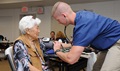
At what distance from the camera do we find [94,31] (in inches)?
58.4

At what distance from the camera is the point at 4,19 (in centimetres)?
1054

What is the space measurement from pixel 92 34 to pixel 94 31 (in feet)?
0.09

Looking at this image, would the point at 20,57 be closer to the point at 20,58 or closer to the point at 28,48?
the point at 20,58

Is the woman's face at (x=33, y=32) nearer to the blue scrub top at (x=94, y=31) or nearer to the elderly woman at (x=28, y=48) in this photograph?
the elderly woman at (x=28, y=48)

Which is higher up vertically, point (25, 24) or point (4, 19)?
point (25, 24)

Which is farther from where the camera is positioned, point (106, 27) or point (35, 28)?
point (35, 28)

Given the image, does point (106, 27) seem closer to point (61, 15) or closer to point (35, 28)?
point (61, 15)

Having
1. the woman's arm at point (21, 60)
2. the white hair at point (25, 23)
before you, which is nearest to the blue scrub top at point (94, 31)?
the woman's arm at point (21, 60)

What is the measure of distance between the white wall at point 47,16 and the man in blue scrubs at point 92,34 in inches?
250

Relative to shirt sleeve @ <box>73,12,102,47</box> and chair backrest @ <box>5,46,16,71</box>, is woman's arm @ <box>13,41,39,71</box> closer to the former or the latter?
chair backrest @ <box>5,46,16,71</box>

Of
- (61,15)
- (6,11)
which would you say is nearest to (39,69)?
(61,15)

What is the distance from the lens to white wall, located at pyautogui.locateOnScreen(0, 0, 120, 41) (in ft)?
25.2

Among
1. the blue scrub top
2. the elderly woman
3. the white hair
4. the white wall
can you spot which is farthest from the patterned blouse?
the white wall

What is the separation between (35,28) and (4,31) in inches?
338
